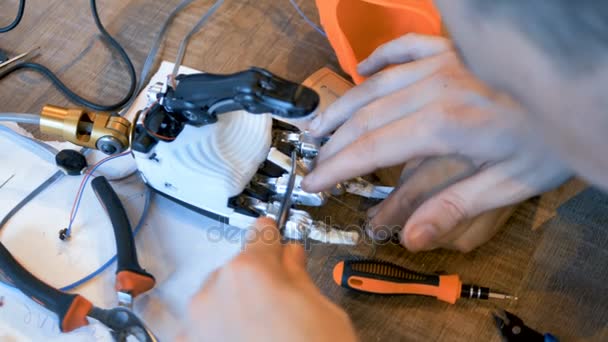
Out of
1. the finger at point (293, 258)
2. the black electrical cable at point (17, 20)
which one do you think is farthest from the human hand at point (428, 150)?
the black electrical cable at point (17, 20)

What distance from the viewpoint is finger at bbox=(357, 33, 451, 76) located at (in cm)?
61

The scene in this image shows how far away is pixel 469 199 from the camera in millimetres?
537

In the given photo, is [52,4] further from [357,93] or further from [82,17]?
[357,93]

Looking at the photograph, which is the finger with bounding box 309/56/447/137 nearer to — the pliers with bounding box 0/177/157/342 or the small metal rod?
the small metal rod

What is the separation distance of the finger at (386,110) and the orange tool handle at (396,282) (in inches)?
5.4

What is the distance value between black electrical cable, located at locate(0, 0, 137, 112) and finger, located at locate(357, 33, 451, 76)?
1.03ft

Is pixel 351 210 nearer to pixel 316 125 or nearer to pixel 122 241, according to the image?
pixel 316 125

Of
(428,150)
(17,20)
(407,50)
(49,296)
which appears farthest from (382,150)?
(17,20)

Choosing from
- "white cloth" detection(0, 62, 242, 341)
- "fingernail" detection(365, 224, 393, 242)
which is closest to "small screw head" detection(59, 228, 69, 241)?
"white cloth" detection(0, 62, 242, 341)

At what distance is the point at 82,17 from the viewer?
762 millimetres

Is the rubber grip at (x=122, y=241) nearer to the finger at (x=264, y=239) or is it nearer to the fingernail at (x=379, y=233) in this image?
the finger at (x=264, y=239)

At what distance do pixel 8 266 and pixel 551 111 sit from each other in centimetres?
56

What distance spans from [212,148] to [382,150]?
0.58 feet

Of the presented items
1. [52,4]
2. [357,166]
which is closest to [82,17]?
[52,4]
